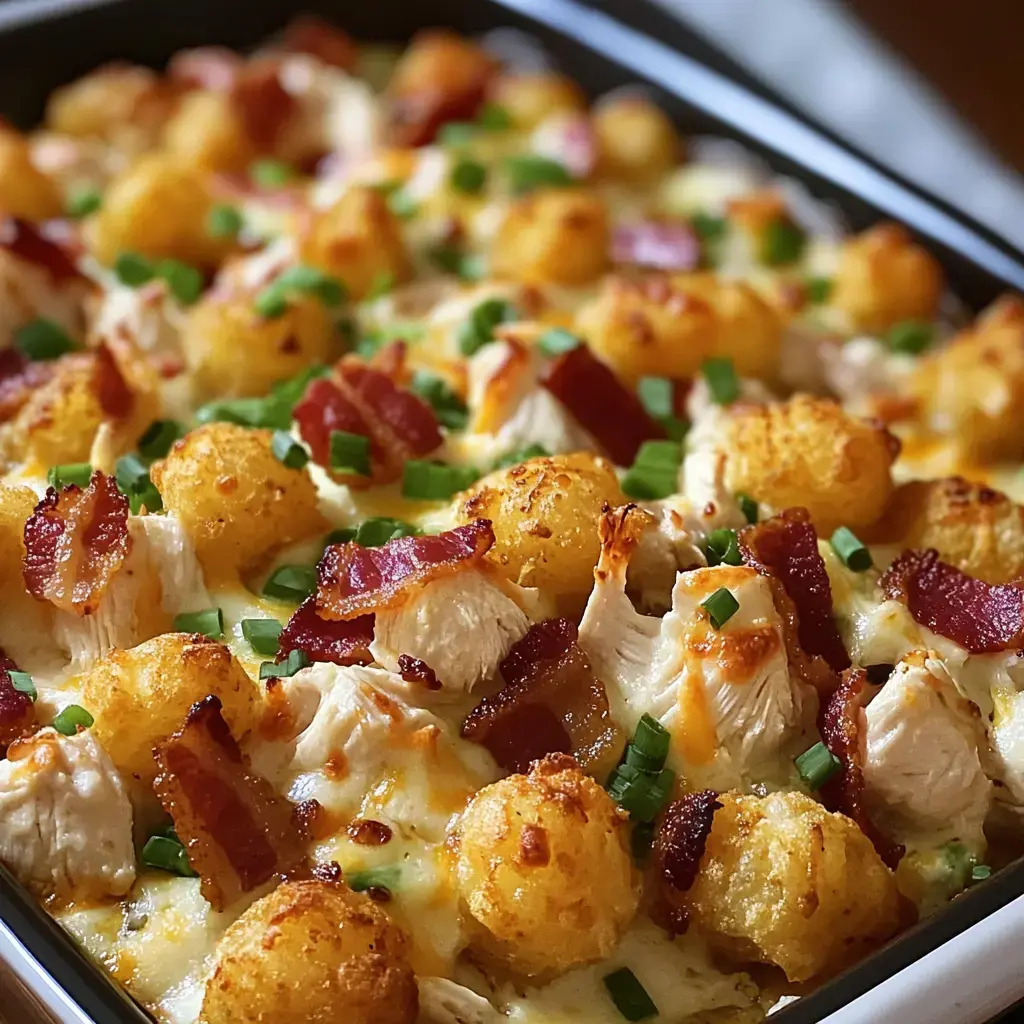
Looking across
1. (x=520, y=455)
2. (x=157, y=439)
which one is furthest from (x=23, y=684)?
(x=520, y=455)

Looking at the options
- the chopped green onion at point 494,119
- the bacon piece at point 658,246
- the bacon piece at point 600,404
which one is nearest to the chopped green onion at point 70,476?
the bacon piece at point 600,404

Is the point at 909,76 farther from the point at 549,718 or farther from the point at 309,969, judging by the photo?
the point at 309,969

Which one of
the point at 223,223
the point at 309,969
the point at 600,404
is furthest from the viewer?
the point at 223,223

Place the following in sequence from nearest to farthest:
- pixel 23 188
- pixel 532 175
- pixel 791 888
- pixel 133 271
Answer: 1. pixel 791 888
2. pixel 133 271
3. pixel 23 188
4. pixel 532 175

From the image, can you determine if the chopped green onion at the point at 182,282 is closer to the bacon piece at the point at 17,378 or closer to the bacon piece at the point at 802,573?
the bacon piece at the point at 17,378

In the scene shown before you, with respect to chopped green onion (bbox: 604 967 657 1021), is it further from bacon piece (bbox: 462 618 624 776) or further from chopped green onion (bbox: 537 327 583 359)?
chopped green onion (bbox: 537 327 583 359)

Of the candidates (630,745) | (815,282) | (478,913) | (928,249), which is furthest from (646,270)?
(478,913)

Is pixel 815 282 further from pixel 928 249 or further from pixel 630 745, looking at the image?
pixel 630 745
